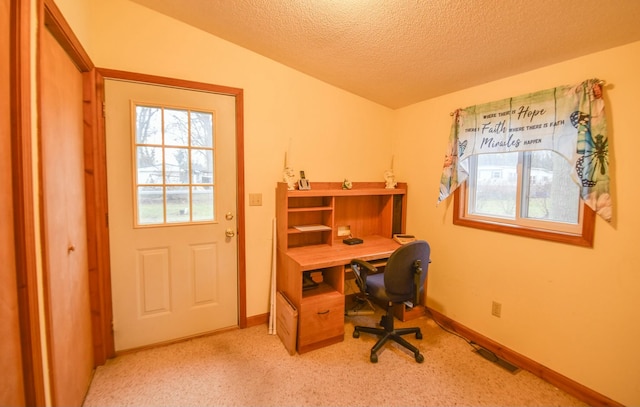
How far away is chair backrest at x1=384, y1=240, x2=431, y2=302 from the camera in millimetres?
1909

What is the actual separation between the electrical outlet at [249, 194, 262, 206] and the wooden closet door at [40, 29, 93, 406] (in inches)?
43.8

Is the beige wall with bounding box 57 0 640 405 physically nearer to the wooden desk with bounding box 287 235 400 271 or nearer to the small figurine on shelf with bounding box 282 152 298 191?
the small figurine on shelf with bounding box 282 152 298 191

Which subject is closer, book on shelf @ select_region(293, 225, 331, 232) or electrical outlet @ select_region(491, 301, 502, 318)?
electrical outlet @ select_region(491, 301, 502, 318)

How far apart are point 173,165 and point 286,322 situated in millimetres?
1495

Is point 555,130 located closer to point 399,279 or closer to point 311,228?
point 399,279

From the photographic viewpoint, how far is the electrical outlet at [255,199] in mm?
2377

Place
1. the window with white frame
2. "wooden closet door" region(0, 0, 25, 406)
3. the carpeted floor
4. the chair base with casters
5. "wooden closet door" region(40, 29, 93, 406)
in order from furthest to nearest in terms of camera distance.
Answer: the chair base with casters < the window with white frame < the carpeted floor < "wooden closet door" region(40, 29, 93, 406) < "wooden closet door" region(0, 0, 25, 406)

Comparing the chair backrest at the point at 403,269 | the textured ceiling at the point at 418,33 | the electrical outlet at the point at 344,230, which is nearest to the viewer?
the textured ceiling at the point at 418,33

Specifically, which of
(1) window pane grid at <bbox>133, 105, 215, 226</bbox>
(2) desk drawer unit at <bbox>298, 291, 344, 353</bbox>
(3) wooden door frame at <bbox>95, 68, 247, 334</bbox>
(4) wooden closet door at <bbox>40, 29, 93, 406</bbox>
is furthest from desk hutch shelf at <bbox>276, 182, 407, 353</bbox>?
(4) wooden closet door at <bbox>40, 29, 93, 406</bbox>

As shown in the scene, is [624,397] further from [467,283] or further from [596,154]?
[596,154]

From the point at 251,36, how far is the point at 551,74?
83.6 inches

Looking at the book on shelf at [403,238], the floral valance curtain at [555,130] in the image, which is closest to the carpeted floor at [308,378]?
the book on shelf at [403,238]

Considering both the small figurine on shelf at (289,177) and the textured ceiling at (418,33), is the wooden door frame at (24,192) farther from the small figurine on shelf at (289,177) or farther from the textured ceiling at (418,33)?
the small figurine on shelf at (289,177)

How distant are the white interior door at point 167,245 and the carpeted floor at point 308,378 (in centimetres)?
21
